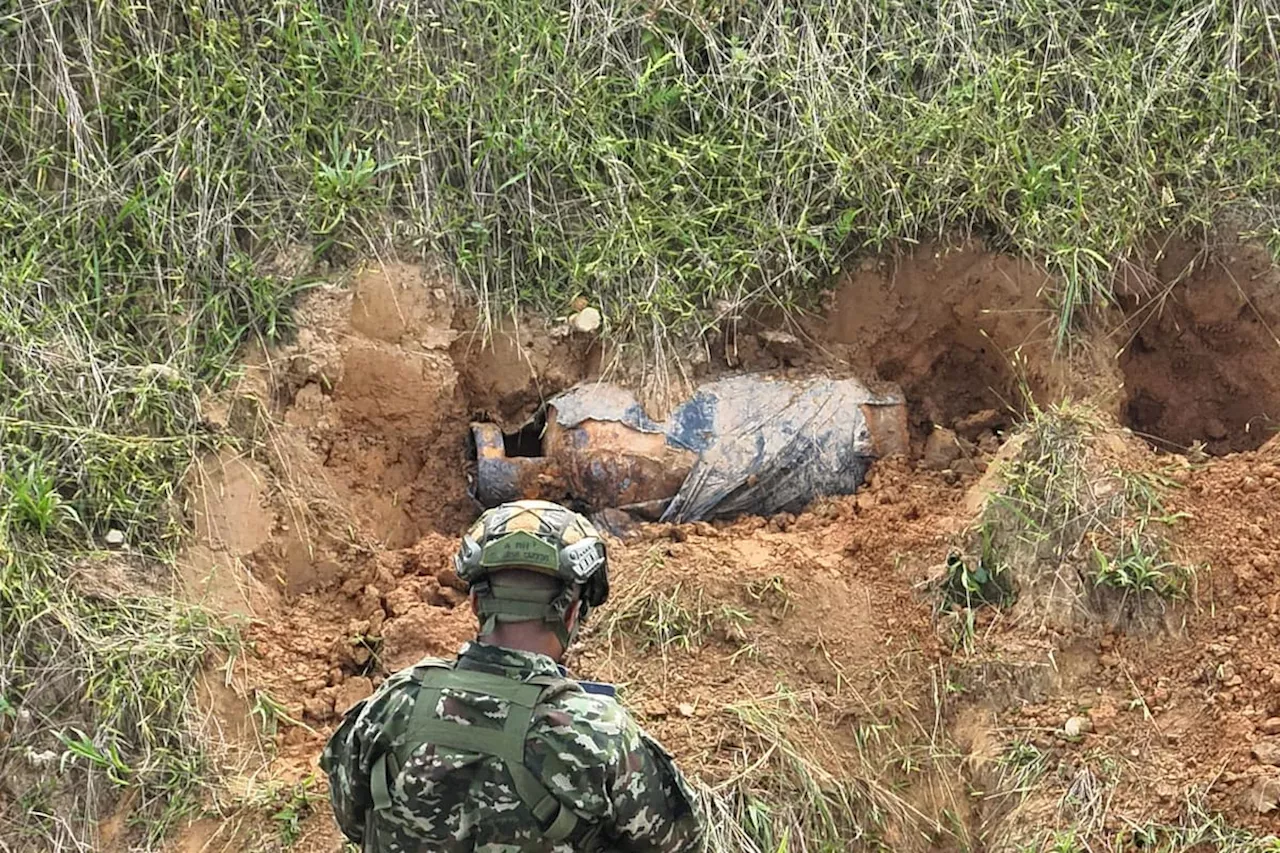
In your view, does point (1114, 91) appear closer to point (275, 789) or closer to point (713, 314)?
point (713, 314)

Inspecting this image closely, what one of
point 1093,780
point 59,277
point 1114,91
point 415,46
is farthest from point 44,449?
point 1114,91

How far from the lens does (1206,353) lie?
4.30 meters

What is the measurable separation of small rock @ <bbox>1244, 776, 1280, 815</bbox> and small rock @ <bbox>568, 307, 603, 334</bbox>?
211cm

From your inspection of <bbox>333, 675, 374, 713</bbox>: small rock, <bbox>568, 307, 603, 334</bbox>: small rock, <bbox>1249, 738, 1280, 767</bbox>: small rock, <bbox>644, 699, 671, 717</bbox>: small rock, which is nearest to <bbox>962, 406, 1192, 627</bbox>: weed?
<bbox>1249, 738, 1280, 767</bbox>: small rock

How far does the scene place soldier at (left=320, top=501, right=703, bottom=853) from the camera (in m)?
2.48

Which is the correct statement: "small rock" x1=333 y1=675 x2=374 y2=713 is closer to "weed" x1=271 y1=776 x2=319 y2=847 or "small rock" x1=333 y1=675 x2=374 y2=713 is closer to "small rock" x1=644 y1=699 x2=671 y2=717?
"weed" x1=271 y1=776 x2=319 y2=847

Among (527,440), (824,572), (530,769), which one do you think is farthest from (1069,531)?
(530,769)

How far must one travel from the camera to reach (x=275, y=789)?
341cm

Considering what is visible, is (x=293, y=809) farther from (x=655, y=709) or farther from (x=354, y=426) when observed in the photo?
(x=354, y=426)

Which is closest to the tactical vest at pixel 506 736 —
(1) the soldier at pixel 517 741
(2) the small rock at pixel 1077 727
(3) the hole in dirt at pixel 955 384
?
(1) the soldier at pixel 517 741

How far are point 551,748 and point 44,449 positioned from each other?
6.42 feet

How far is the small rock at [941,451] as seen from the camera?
4156 mm

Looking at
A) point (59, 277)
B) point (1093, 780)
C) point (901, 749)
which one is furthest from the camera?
point (59, 277)

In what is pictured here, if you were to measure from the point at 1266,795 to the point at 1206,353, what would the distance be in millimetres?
1608
